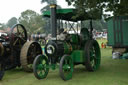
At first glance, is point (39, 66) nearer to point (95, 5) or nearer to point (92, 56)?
point (92, 56)

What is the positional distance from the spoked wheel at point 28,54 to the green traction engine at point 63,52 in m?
0.62

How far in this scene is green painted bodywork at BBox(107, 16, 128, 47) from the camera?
8844mm

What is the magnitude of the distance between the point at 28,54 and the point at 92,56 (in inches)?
81.8

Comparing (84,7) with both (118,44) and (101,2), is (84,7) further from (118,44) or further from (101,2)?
(118,44)

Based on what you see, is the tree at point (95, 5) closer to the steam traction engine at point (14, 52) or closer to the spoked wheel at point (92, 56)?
the spoked wheel at point (92, 56)

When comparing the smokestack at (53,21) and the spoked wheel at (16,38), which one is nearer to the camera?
the smokestack at (53,21)

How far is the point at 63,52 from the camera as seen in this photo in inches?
202

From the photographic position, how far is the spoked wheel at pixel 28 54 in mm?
5683

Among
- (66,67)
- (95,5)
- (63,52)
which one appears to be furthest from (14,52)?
(95,5)

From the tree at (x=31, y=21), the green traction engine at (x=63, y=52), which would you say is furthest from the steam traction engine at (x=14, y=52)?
the tree at (x=31, y=21)

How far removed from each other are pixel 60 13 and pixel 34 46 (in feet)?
5.29

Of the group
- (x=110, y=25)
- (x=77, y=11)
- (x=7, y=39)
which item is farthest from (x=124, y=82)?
(x=110, y=25)

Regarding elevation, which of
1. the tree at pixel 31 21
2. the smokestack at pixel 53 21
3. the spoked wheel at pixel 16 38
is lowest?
the spoked wheel at pixel 16 38

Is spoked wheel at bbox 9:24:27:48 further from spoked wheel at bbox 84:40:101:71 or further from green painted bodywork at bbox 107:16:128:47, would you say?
green painted bodywork at bbox 107:16:128:47
